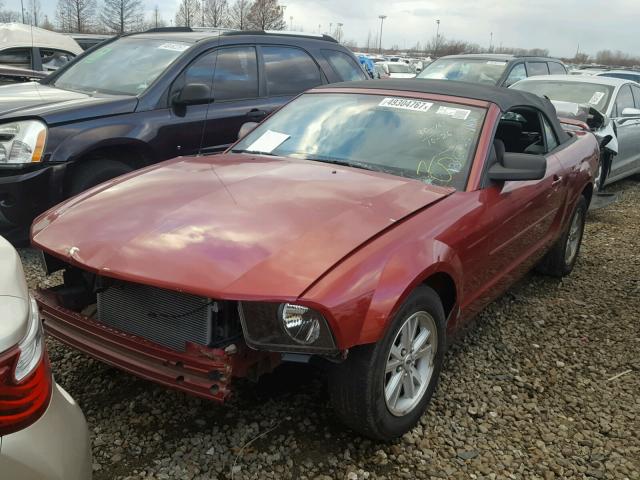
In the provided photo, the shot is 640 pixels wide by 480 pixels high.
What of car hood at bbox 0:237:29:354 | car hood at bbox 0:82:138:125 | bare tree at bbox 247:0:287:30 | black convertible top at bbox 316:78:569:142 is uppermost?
bare tree at bbox 247:0:287:30

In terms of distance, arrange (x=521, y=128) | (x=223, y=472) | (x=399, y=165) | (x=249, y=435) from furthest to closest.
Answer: (x=521, y=128) < (x=399, y=165) < (x=249, y=435) < (x=223, y=472)

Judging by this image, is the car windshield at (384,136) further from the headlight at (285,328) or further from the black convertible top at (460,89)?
the headlight at (285,328)

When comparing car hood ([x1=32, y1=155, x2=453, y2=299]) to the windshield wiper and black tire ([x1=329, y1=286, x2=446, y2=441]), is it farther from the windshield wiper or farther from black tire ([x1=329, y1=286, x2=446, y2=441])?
black tire ([x1=329, y1=286, x2=446, y2=441])

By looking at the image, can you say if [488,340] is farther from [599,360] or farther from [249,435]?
[249,435]

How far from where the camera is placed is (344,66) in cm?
656

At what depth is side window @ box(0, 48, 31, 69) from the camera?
9.11 metres

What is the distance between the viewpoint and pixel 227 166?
10.7 feet

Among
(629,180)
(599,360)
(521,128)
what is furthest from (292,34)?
(629,180)

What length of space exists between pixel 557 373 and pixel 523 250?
0.80m

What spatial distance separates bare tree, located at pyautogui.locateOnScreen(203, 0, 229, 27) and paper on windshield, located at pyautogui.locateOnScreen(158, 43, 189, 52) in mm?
41852

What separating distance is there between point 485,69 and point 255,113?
5.81m

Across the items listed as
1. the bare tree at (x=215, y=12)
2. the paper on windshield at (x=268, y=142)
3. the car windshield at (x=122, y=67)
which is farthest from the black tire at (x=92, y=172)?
the bare tree at (x=215, y=12)

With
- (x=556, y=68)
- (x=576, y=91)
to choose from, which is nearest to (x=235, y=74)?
(x=576, y=91)

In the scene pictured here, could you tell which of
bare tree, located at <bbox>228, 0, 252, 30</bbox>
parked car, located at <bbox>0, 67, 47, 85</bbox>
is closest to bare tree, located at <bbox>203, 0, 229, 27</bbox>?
bare tree, located at <bbox>228, 0, 252, 30</bbox>
